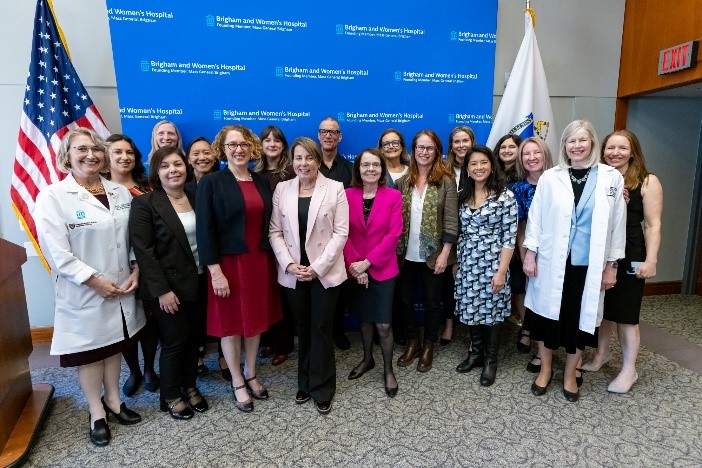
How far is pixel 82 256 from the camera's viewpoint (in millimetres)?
2076

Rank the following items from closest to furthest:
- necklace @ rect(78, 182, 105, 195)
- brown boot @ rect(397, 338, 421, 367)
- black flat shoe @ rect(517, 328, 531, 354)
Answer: necklace @ rect(78, 182, 105, 195), brown boot @ rect(397, 338, 421, 367), black flat shoe @ rect(517, 328, 531, 354)

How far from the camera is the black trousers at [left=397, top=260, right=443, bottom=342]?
113 inches

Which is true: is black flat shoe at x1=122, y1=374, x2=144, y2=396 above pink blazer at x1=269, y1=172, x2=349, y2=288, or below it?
below

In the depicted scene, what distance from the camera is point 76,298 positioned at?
2.09 meters

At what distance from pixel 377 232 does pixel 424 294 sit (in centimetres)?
71

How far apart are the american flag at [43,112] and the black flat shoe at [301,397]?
8.12ft

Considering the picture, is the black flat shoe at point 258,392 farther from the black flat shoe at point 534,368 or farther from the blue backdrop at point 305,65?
the blue backdrop at point 305,65

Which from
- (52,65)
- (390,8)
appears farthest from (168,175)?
(390,8)

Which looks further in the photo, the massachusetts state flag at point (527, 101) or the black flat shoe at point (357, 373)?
the massachusetts state flag at point (527, 101)

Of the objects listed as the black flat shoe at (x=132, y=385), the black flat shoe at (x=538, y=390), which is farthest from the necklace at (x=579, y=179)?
the black flat shoe at (x=132, y=385)

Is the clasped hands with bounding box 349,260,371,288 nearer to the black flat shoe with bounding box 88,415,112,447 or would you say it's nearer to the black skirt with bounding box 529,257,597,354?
the black skirt with bounding box 529,257,597,354

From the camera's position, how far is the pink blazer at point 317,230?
2.30 m

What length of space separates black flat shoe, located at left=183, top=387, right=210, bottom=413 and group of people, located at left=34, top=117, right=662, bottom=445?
0.03 feet

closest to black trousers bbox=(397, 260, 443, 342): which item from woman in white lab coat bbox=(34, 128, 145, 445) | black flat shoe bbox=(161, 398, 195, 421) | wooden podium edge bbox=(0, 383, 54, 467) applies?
black flat shoe bbox=(161, 398, 195, 421)
